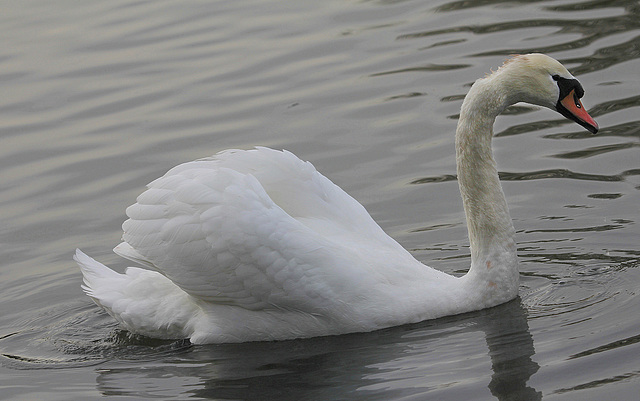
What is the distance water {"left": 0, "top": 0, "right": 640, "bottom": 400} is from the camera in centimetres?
716

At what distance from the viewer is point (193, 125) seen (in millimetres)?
12188

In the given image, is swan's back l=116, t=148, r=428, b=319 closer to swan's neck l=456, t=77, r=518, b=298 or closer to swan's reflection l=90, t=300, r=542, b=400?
swan's reflection l=90, t=300, r=542, b=400

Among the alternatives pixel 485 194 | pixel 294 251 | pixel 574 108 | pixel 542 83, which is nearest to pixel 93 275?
pixel 294 251

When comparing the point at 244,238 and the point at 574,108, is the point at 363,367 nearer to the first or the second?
the point at 244,238

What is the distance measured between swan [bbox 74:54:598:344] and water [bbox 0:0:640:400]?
0.16 meters

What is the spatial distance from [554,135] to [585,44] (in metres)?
2.54

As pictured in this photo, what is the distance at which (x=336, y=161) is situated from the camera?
1091cm

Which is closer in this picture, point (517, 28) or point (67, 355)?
point (67, 355)

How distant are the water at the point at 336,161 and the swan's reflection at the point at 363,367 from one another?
2 cm

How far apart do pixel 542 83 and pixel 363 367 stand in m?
2.14

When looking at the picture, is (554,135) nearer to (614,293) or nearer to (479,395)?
(614,293)

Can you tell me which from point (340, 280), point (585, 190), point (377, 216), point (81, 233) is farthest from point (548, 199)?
point (81, 233)

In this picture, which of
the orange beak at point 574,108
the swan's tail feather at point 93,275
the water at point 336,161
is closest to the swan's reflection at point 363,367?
the water at point 336,161

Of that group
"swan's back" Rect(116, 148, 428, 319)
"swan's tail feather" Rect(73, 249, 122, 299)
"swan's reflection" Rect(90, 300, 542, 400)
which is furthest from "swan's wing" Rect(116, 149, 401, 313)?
"swan's tail feather" Rect(73, 249, 122, 299)
